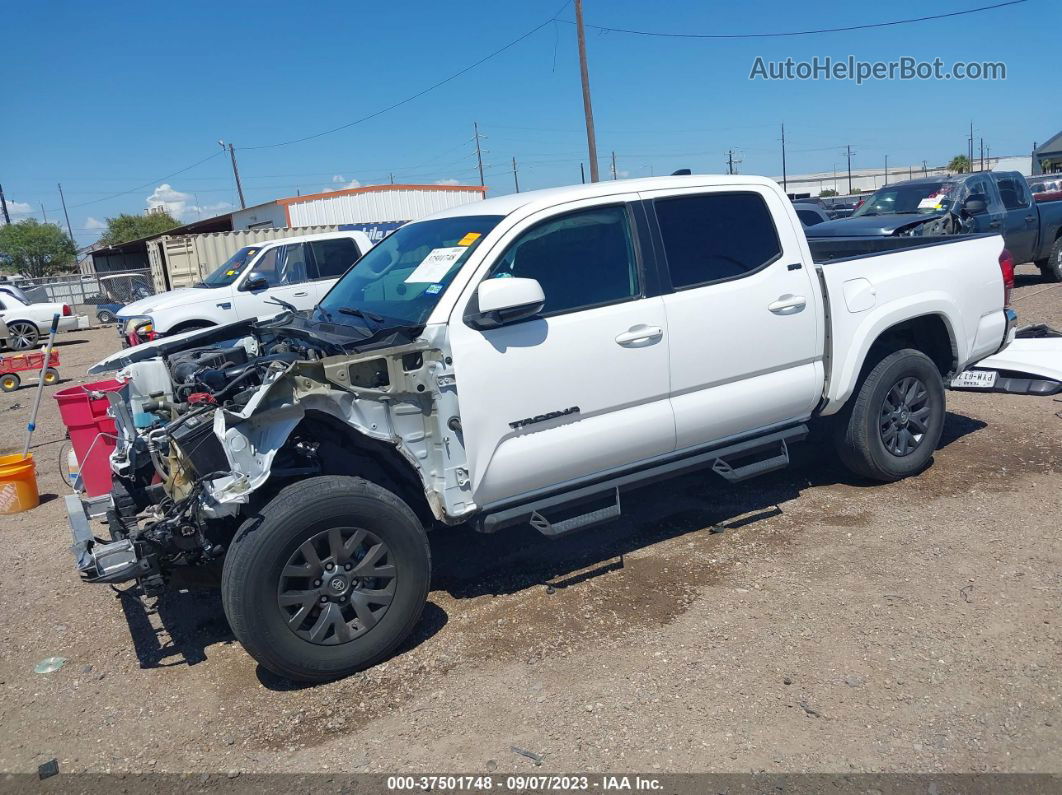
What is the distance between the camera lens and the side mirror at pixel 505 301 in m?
3.91

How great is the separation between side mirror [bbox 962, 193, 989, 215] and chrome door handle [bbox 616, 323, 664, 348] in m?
9.84

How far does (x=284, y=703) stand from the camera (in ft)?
12.5

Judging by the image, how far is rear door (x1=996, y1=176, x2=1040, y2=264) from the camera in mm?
13828

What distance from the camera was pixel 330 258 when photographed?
1323 centimetres

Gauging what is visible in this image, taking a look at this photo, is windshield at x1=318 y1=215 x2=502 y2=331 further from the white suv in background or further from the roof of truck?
the white suv in background

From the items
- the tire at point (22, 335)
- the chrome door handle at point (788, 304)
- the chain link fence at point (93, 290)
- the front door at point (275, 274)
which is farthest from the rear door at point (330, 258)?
the chain link fence at point (93, 290)

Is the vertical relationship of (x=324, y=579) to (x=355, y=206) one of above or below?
below

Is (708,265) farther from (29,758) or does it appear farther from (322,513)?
(29,758)

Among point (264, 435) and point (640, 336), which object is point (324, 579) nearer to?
point (264, 435)

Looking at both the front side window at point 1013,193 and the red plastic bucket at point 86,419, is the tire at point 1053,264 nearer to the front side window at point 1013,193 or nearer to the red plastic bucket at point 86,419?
the front side window at point 1013,193

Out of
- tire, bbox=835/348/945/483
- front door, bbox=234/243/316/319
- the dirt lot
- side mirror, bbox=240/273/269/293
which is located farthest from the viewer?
front door, bbox=234/243/316/319

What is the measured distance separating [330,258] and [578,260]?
9475 millimetres

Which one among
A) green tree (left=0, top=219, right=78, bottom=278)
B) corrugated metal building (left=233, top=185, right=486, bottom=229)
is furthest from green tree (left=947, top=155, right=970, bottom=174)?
green tree (left=0, top=219, right=78, bottom=278)

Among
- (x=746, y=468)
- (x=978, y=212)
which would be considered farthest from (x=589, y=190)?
(x=978, y=212)
